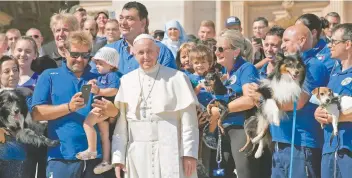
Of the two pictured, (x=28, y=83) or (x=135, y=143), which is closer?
(x=135, y=143)

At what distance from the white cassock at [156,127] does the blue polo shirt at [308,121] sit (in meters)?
0.89

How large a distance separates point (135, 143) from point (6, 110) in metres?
1.32

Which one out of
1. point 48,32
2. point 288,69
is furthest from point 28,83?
point 48,32

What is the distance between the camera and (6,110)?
7973 mm

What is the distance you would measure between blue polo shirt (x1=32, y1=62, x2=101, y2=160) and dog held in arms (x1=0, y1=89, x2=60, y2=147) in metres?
0.11

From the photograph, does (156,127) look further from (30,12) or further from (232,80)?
(30,12)

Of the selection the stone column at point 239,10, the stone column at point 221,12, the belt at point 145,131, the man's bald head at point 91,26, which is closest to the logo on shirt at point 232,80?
the belt at point 145,131

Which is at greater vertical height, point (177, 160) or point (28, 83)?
point (28, 83)

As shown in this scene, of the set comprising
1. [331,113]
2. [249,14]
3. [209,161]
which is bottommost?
[209,161]

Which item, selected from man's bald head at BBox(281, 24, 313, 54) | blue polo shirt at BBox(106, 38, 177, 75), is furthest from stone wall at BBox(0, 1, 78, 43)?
man's bald head at BBox(281, 24, 313, 54)

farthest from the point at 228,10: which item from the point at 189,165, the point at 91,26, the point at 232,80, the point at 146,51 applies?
the point at 189,165

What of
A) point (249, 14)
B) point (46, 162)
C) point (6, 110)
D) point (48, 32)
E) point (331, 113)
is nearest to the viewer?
point (331, 113)

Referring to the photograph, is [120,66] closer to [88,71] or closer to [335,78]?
[88,71]

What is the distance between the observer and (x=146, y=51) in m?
7.59
